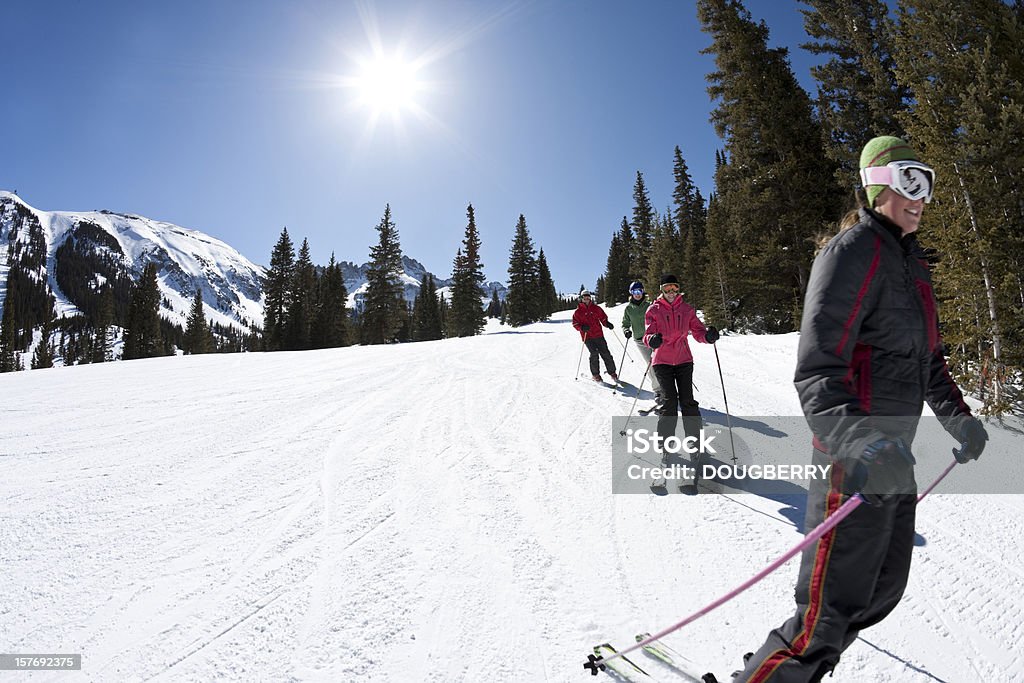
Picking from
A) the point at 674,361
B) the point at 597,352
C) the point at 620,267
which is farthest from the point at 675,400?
the point at 620,267

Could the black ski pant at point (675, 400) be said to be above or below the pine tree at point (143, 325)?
below

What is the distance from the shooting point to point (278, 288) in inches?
1827

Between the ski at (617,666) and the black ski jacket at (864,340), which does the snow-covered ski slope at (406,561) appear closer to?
the ski at (617,666)

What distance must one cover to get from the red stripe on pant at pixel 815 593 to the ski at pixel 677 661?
0.57 m

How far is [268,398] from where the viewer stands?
9.18 metres

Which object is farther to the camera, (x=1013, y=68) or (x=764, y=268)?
(x=764, y=268)

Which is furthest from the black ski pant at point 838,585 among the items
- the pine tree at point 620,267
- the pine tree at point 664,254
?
the pine tree at point 620,267

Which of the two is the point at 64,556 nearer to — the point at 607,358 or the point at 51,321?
the point at 607,358

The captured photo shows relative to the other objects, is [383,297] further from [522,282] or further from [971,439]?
[971,439]

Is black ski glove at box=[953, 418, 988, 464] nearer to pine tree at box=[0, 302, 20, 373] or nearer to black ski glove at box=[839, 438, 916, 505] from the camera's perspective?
black ski glove at box=[839, 438, 916, 505]

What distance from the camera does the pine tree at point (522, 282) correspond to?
4650 cm

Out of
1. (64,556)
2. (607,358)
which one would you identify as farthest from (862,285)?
(607,358)

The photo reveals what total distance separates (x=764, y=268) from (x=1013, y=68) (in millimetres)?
10556

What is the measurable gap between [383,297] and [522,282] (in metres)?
15.0
